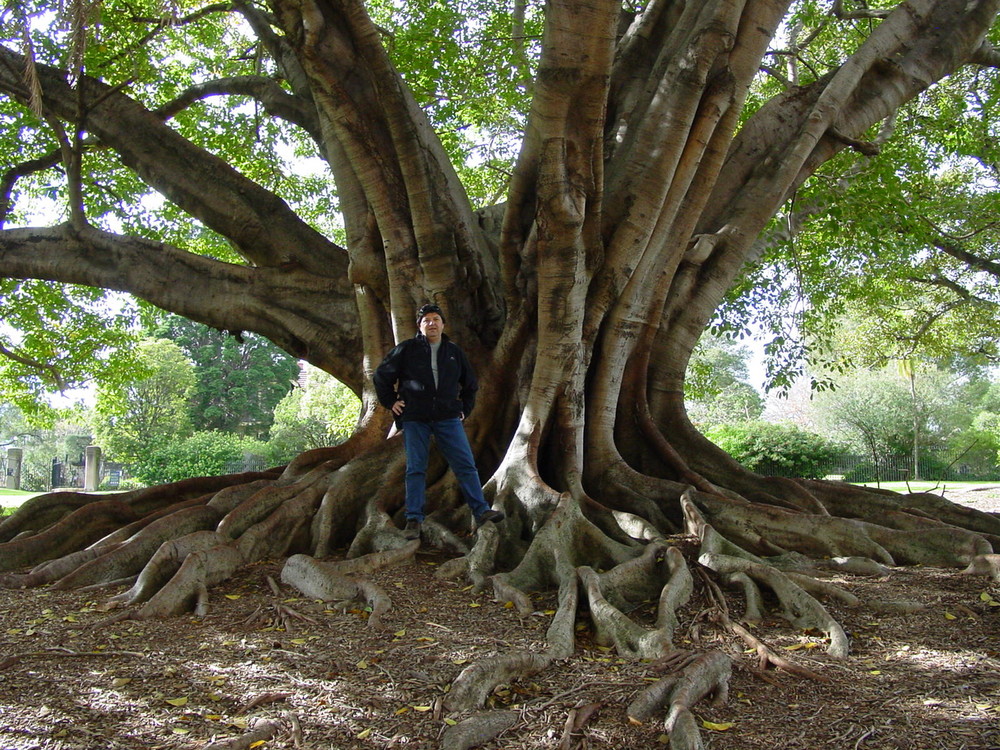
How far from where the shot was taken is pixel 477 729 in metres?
2.92

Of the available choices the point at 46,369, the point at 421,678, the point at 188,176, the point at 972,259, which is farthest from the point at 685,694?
the point at 972,259

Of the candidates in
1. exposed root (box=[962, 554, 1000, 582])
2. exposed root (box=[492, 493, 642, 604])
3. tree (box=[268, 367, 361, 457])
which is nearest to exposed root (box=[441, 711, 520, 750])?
exposed root (box=[492, 493, 642, 604])

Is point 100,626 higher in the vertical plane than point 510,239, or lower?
lower

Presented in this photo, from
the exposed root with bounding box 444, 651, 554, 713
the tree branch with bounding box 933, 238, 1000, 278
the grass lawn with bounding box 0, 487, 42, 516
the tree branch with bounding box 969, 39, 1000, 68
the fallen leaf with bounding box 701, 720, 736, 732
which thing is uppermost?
the tree branch with bounding box 933, 238, 1000, 278

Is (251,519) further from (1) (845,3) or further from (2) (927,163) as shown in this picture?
(2) (927,163)

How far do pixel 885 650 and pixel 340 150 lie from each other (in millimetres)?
5848

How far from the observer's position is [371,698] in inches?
127

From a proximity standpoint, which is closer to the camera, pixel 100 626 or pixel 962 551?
pixel 100 626

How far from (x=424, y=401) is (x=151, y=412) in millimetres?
28868

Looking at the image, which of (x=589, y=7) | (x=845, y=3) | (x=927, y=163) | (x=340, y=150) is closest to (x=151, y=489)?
(x=340, y=150)

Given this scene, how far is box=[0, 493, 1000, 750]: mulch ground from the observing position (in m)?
2.94

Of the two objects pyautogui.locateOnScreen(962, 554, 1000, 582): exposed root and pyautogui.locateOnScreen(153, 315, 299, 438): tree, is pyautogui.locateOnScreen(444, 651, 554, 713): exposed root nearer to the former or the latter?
pyautogui.locateOnScreen(962, 554, 1000, 582): exposed root

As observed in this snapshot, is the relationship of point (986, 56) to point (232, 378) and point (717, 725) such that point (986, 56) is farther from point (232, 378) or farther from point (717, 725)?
point (232, 378)

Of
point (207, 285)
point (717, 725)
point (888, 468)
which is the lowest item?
point (717, 725)
